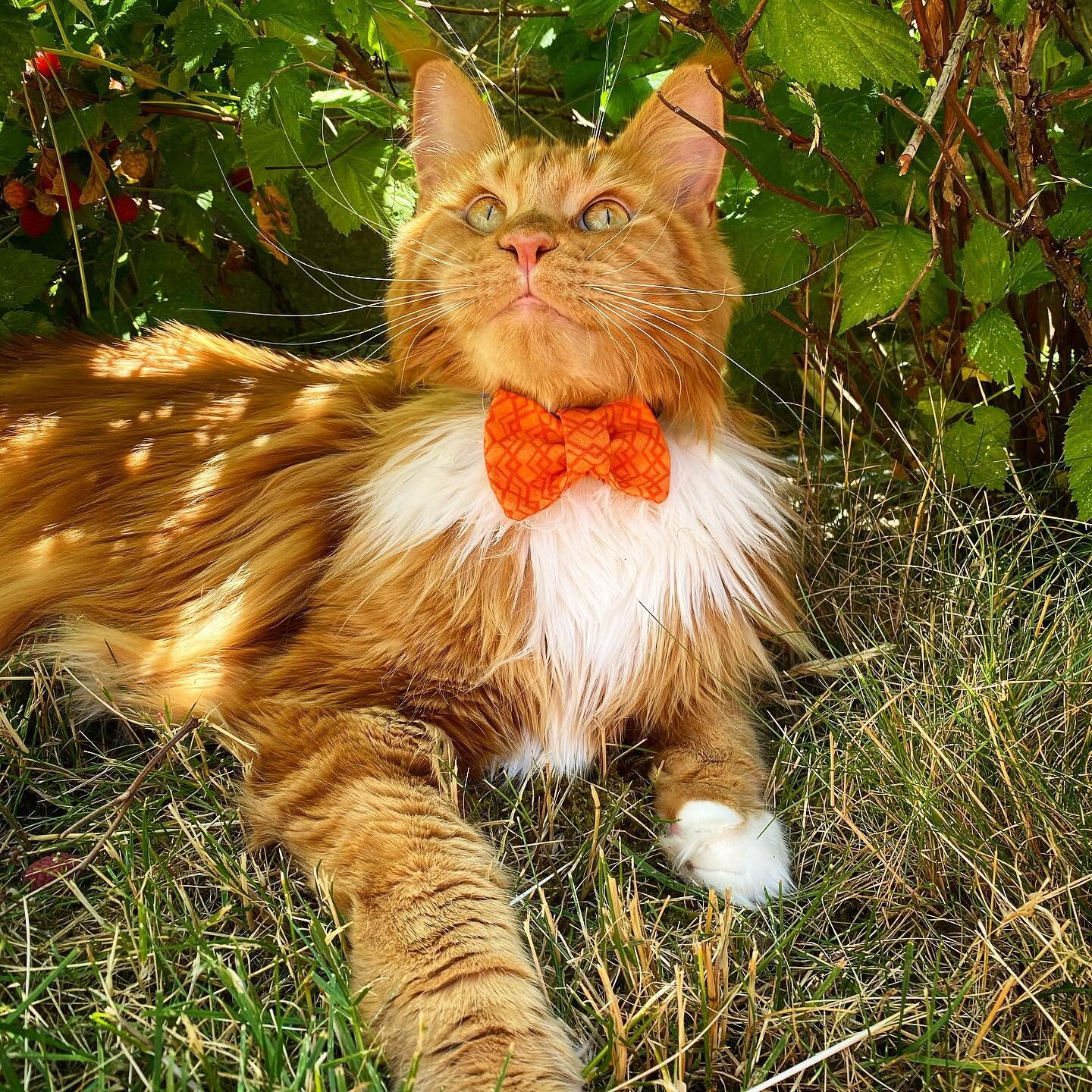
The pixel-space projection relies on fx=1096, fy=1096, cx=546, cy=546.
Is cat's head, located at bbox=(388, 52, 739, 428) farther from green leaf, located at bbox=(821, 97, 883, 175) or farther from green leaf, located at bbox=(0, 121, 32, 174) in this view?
green leaf, located at bbox=(0, 121, 32, 174)

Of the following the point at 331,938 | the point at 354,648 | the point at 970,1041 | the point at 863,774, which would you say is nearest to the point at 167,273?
the point at 354,648

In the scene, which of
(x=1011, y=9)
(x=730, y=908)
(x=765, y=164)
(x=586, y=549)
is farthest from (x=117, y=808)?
(x=1011, y=9)

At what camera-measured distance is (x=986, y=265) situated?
84.4 inches

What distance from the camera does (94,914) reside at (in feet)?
5.25

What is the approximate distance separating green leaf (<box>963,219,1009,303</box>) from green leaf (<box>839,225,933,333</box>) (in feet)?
0.42

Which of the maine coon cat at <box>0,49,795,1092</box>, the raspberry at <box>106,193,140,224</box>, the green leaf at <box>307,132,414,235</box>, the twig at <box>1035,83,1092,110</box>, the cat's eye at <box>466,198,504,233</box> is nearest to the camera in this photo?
the maine coon cat at <box>0,49,795,1092</box>

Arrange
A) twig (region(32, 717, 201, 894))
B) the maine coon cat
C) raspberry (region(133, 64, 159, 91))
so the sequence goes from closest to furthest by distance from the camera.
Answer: twig (region(32, 717, 201, 894)) → the maine coon cat → raspberry (region(133, 64, 159, 91))

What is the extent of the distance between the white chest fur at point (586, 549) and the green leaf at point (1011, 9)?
84cm

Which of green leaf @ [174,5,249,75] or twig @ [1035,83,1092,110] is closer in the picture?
twig @ [1035,83,1092,110]

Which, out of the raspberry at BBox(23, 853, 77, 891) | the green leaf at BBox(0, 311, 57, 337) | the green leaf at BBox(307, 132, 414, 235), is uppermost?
the green leaf at BBox(307, 132, 414, 235)

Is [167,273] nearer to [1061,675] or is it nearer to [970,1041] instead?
[1061,675]

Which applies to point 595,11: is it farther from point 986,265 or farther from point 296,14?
point 986,265

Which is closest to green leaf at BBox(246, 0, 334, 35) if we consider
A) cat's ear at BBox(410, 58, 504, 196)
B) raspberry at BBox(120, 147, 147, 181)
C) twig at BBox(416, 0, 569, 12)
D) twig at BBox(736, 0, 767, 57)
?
cat's ear at BBox(410, 58, 504, 196)

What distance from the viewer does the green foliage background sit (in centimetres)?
202
